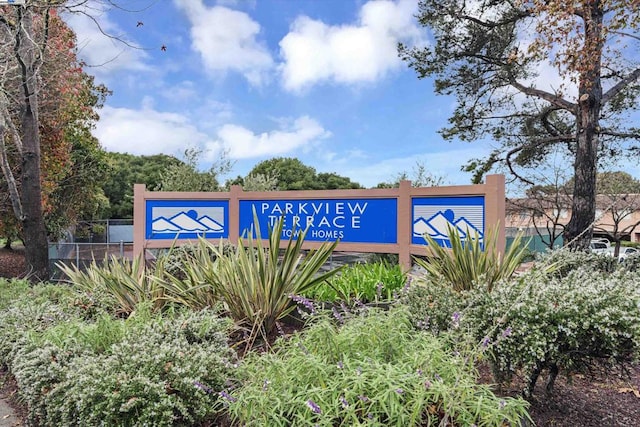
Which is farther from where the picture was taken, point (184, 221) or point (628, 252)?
point (628, 252)

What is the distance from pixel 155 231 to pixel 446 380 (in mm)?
7120

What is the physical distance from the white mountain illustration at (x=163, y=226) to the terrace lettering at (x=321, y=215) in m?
1.71

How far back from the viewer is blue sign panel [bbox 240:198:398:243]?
7.18 meters

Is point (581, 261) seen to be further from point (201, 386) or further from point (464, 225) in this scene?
point (201, 386)

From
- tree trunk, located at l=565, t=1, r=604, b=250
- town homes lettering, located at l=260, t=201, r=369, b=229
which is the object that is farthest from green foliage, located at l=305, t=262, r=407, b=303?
tree trunk, located at l=565, t=1, r=604, b=250

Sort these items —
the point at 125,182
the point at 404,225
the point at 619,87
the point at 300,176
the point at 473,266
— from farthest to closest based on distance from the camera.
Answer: the point at 300,176, the point at 125,182, the point at 619,87, the point at 404,225, the point at 473,266

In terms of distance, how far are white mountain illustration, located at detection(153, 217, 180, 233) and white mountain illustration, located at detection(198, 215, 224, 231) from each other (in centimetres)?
48

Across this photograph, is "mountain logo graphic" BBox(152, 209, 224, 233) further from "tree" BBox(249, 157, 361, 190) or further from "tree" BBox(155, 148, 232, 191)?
"tree" BBox(249, 157, 361, 190)

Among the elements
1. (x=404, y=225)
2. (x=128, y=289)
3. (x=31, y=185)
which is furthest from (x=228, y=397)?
(x=31, y=185)

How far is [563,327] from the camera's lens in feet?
8.96

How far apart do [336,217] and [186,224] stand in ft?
9.40

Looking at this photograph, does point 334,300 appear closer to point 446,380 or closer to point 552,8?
point 446,380

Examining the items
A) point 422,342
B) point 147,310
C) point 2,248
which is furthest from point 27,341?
point 2,248

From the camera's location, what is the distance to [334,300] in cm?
511
